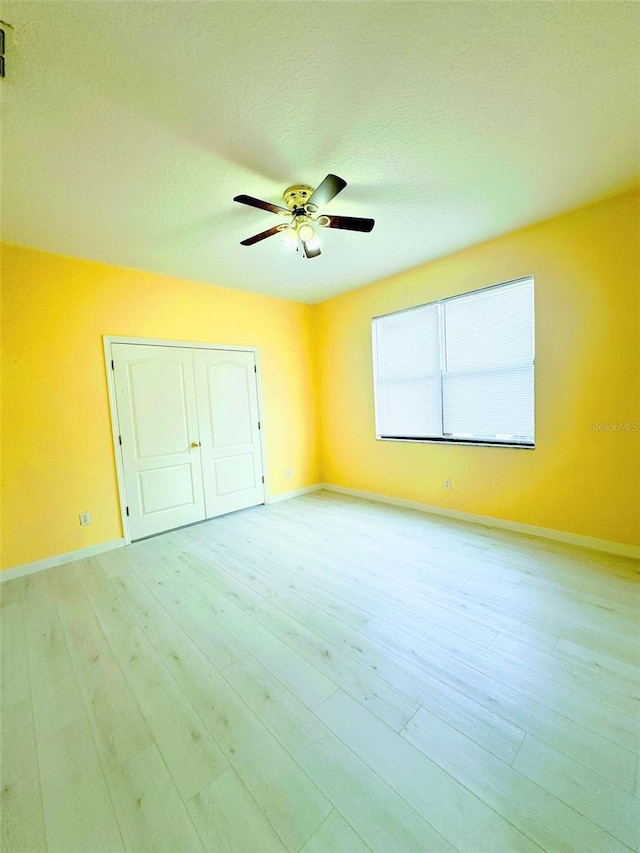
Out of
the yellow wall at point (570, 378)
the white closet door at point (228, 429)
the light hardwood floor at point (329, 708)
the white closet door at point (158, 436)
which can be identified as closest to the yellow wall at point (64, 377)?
the white closet door at point (158, 436)

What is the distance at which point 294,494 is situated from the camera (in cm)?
469

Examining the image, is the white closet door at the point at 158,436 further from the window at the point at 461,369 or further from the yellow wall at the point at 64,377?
the window at the point at 461,369

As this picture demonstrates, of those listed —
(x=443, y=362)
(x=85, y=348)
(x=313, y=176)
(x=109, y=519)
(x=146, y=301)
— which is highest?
(x=313, y=176)

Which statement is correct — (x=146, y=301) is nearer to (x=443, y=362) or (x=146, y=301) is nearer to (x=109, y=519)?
(x=109, y=519)

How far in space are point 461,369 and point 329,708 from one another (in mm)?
3059

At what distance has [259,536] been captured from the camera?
3.33 metres

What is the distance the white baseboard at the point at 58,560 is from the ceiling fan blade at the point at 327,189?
3.45 meters

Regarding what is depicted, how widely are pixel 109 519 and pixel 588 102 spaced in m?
4.53

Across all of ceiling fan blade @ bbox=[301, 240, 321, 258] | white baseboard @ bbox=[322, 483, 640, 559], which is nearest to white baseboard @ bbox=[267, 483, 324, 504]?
white baseboard @ bbox=[322, 483, 640, 559]

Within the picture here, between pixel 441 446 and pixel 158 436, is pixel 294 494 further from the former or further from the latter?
pixel 441 446

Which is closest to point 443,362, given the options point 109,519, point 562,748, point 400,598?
point 400,598

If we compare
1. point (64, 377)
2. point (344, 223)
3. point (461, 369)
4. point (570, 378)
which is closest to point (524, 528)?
point (570, 378)

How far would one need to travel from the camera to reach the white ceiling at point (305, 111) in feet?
3.99

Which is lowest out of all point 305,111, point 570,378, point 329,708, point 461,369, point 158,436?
point 329,708
